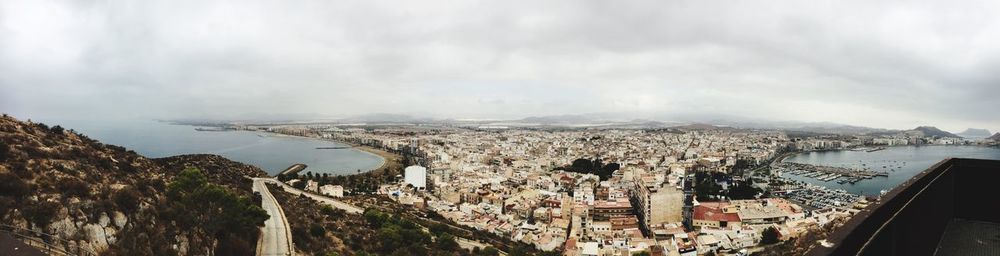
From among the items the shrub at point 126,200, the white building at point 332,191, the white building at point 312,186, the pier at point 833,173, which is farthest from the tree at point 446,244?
the pier at point 833,173

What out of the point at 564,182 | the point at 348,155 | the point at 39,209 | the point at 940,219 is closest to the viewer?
the point at 940,219

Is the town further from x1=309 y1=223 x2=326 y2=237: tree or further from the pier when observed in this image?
x1=309 y1=223 x2=326 y2=237: tree

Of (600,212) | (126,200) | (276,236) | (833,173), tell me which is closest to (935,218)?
(126,200)

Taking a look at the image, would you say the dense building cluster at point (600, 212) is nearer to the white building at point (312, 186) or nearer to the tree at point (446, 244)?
the white building at point (312, 186)

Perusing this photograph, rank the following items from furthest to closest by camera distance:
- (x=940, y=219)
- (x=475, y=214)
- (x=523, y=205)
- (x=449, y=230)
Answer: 1. (x=523, y=205)
2. (x=475, y=214)
3. (x=449, y=230)
4. (x=940, y=219)

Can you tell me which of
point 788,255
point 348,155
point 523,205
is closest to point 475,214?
point 523,205

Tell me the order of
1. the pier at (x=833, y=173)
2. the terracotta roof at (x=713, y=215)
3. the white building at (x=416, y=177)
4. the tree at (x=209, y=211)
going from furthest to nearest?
the pier at (x=833, y=173) < the white building at (x=416, y=177) < the terracotta roof at (x=713, y=215) < the tree at (x=209, y=211)

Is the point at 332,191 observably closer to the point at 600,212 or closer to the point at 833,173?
the point at 600,212

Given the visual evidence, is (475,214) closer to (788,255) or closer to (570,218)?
(570,218)
